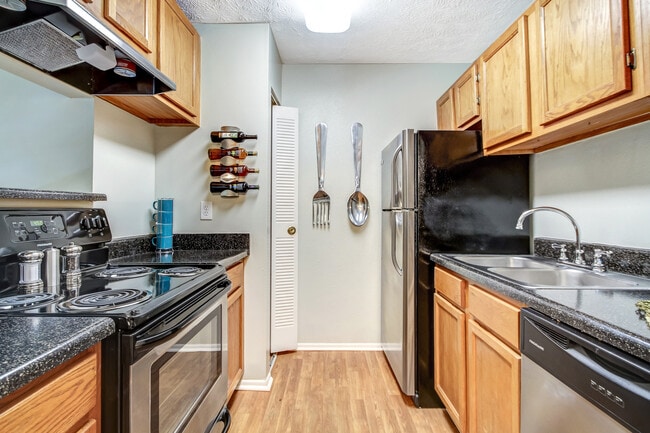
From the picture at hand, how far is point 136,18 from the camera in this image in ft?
4.63

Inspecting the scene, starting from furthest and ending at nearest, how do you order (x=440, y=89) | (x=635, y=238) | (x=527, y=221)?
(x=440, y=89) < (x=527, y=221) < (x=635, y=238)

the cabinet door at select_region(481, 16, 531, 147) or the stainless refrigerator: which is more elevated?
the cabinet door at select_region(481, 16, 531, 147)

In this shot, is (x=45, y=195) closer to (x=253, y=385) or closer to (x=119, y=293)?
(x=119, y=293)

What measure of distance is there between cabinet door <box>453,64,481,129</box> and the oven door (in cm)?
181

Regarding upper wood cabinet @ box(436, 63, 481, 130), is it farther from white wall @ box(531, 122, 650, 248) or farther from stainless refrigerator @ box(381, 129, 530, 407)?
white wall @ box(531, 122, 650, 248)

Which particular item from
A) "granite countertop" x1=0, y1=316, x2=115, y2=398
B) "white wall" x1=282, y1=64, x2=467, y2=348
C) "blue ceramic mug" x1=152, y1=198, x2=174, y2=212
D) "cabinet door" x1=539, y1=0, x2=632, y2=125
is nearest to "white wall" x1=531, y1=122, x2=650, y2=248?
"cabinet door" x1=539, y1=0, x2=632, y2=125

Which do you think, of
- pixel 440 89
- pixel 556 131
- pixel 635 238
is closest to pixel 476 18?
pixel 440 89

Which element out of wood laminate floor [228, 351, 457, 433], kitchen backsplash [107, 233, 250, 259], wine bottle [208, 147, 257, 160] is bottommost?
wood laminate floor [228, 351, 457, 433]

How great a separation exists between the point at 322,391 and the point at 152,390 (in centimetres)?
137

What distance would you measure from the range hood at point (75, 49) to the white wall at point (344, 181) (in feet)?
4.78

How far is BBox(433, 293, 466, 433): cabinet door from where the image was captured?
1521mm

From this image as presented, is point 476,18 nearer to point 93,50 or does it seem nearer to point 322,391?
point 93,50

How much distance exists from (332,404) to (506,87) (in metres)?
2.01

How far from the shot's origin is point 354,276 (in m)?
2.71
